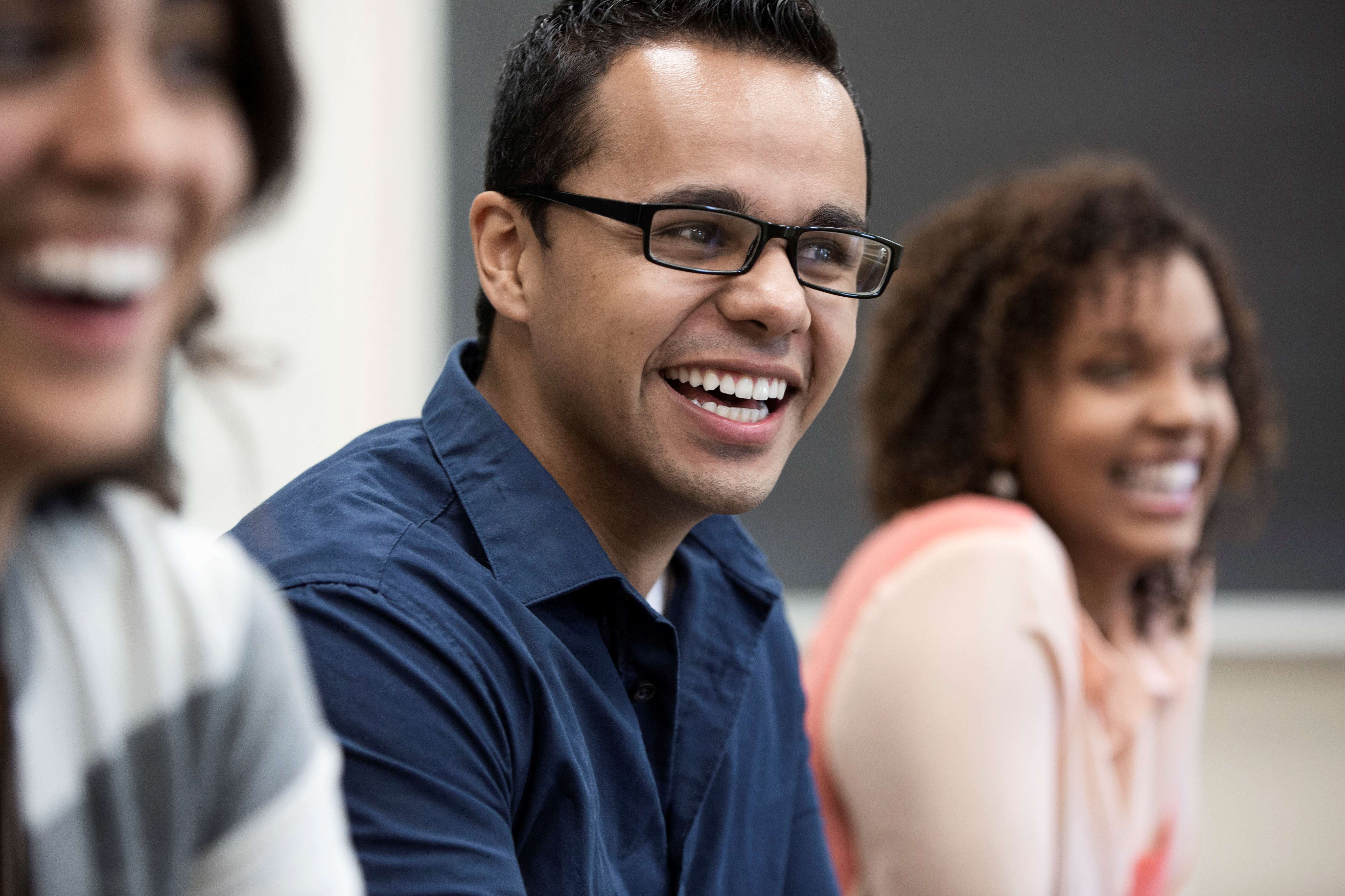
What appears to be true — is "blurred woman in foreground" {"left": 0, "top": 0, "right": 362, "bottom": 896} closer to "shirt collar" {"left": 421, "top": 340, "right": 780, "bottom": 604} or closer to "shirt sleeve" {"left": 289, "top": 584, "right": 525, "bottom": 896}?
"shirt sleeve" {"left": 289, "top": 584, "right": 525, "bottom": 896}

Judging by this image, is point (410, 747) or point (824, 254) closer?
point (410, 747)

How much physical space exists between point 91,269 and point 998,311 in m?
1.41

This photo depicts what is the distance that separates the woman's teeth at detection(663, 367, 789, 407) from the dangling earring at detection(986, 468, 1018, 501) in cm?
73

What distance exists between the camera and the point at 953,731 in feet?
4.58

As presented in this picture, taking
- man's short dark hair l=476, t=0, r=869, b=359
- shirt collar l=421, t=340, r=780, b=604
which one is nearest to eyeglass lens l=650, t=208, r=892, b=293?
man's short dark hair l=476, t=0, r=869, b=359

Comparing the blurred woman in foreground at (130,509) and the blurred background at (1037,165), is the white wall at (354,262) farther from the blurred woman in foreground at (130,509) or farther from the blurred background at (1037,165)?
the blurred woman in foreground at (130,509)

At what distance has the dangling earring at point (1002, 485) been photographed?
5.69 ft

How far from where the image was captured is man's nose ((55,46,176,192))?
0.49 m

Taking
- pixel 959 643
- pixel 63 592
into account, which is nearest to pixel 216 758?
pixel 63 592

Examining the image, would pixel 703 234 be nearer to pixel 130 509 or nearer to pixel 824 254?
pixel 824 254

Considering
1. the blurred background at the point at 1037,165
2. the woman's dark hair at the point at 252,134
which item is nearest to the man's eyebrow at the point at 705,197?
the woman's dark hair at the point at 252,134

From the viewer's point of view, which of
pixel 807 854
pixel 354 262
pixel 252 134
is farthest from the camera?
pixel 354 262

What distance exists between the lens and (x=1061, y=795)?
1490mm

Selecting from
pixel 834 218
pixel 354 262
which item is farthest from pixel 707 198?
pixel 354 262
